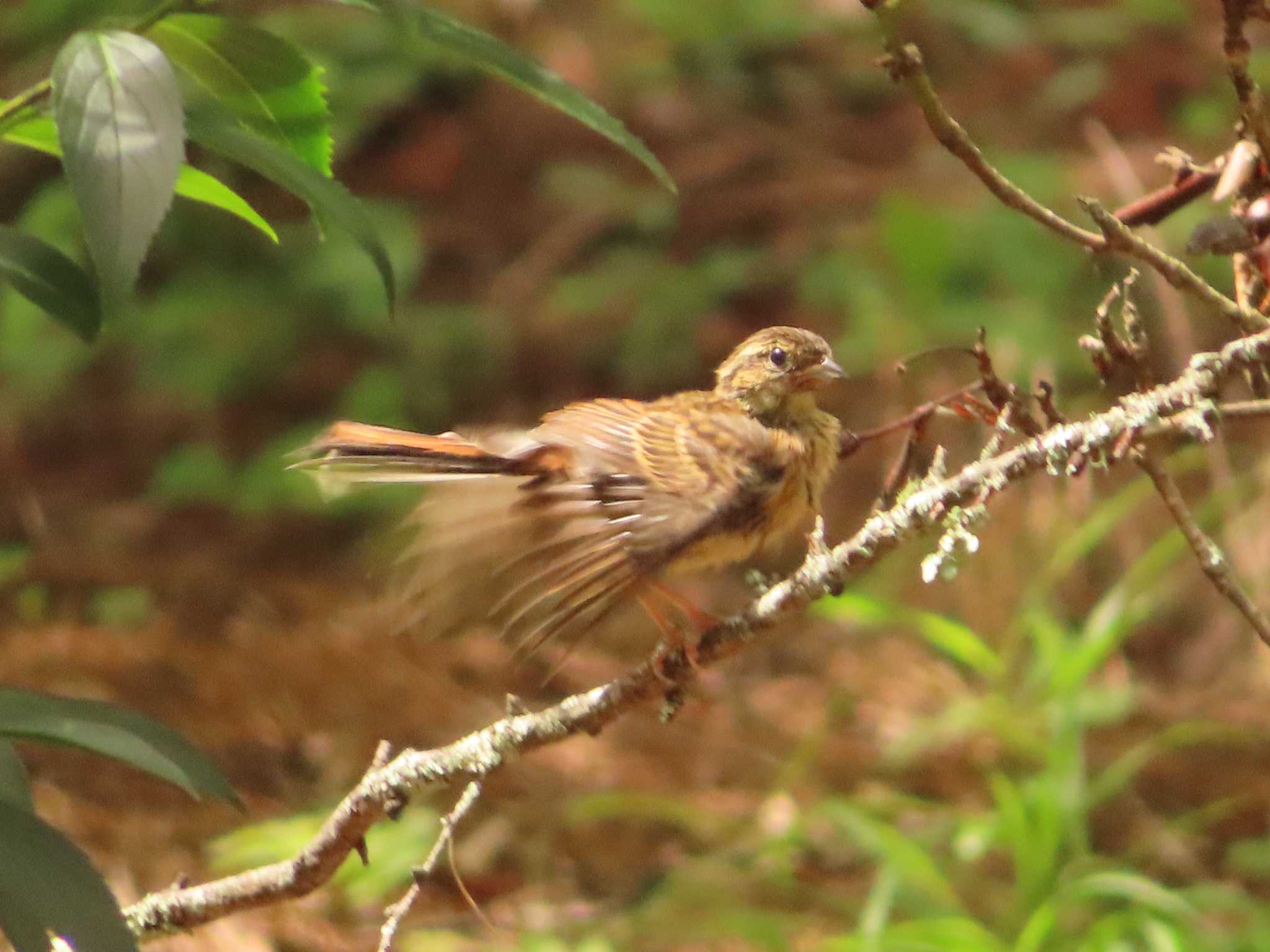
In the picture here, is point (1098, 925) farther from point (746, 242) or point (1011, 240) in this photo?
point (746, 242)

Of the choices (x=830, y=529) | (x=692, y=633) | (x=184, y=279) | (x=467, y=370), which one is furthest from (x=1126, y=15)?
(x=692, y=633)

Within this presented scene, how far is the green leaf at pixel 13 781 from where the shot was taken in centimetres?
107

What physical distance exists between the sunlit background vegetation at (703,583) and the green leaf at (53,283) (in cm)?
44

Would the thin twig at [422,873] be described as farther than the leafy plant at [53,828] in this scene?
Yes

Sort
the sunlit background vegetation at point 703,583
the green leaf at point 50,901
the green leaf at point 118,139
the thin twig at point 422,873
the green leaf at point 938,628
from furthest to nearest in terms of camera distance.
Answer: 1. the green leaf at point 938,628
2. the sunlit background vegetation at point 703,583
3. the thin twig at point 422,873
4. the green leaf at point 50,901
5. the green leaf at point 118,139

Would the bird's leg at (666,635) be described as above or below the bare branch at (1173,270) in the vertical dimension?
below

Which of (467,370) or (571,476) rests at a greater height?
(467,370)

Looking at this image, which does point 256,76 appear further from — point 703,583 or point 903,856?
point 703,583

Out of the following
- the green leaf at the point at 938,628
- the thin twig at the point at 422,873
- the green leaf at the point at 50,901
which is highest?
the green leaf at the point at 938,628

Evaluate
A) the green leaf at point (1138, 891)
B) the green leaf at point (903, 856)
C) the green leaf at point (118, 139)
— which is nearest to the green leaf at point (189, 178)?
the green leaf at point (118, 139)

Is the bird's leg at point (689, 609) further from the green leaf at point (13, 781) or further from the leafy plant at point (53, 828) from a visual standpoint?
the green leaf at point (13, 781)

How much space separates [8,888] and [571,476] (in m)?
0.52

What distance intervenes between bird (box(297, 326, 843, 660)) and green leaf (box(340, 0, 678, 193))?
0.25m

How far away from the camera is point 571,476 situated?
3.89 ft
